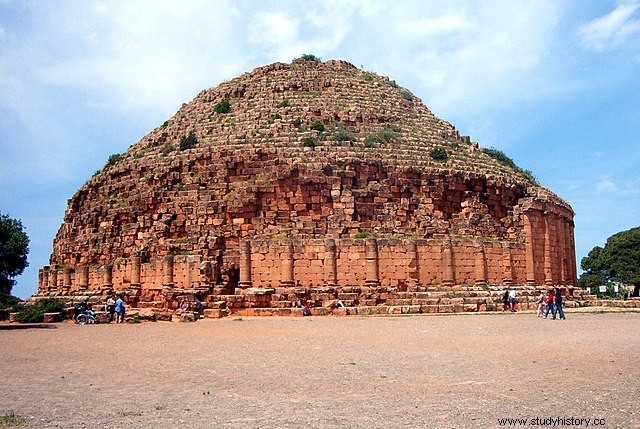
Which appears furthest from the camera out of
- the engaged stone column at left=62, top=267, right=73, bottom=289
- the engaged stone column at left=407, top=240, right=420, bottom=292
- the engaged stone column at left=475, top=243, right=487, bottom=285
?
the engaged stone column at left=62, top=267, right=73, bottom=289

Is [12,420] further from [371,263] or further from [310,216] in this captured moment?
[310,216]

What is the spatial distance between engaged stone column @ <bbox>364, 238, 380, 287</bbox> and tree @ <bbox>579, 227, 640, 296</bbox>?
4350cm

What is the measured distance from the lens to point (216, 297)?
26703 mm

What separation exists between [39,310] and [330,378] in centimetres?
2109

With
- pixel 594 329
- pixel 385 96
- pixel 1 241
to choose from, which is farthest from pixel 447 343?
pixel 385 96

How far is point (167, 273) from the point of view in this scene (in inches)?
1115

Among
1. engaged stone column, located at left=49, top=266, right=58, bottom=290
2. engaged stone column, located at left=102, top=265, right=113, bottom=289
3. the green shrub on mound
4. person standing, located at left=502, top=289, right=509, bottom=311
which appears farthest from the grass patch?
engaged stone column, located at left=49, top=266, right=58, bottom=290

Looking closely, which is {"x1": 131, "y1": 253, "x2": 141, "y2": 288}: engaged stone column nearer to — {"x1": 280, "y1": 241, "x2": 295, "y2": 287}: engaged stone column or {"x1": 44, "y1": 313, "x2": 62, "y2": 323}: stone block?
{"x1": 44, "y1": 313, "x2": 62, "y2": 323}: stone block

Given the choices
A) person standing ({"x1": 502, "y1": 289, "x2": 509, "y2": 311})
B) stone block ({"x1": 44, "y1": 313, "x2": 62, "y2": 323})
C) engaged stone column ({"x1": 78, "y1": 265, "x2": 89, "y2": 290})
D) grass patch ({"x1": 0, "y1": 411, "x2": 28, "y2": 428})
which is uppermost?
engaged stone column ({"x1": 78, "y1": 265, "x2": 89, "y2": 290})

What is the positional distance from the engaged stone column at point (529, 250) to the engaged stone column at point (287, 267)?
10.6 m

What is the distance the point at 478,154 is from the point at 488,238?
6.80 m

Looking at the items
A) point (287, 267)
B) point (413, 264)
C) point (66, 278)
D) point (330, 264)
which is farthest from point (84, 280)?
point (413, 264)

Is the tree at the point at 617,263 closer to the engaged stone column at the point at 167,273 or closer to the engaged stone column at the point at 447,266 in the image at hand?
the engaged stone column at the point at 447,266

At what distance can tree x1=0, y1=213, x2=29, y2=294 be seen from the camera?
27.2 metres
